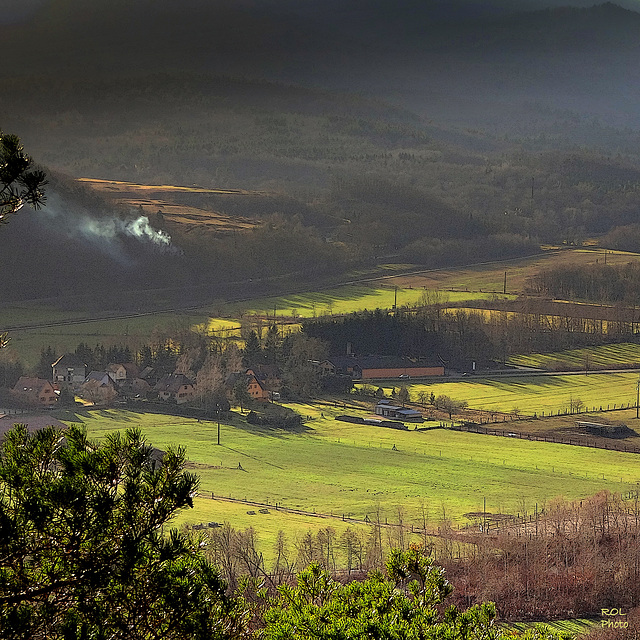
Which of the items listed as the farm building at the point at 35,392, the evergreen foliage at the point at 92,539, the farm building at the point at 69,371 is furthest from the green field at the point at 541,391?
the evergreen foliage at the point at 92,539

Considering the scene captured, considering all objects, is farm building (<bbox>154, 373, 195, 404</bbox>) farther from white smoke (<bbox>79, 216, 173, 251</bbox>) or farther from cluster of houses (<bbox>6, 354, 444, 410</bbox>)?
white smoke (<bbox>79, 216, 173, 251</bbox>)

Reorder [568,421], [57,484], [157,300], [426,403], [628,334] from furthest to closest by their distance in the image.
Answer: [157,300] < [628,334] < [426,403] < [568,421] < [57,484]

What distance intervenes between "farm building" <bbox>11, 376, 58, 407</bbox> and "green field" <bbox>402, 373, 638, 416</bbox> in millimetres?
19135

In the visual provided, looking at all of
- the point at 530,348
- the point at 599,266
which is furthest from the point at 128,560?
the point at 599,266

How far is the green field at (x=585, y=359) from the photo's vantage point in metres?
73.0

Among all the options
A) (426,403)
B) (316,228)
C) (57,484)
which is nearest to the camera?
(57,484)

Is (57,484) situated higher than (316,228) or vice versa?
(316,228)

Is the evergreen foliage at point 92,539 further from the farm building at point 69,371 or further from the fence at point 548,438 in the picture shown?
the farm building at point 69,371

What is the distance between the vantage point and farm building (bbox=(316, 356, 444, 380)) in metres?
68.9

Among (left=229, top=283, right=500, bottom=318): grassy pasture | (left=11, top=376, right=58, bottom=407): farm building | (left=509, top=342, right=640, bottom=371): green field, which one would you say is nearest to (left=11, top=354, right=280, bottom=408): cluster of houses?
(left=11, top=376, right=58, bottom=407): farm building

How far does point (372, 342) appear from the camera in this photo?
74750 millimetres

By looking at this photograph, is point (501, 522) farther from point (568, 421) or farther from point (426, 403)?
point (426, 403)

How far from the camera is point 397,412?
55.6 metres

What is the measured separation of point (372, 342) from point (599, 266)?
45.4 m
